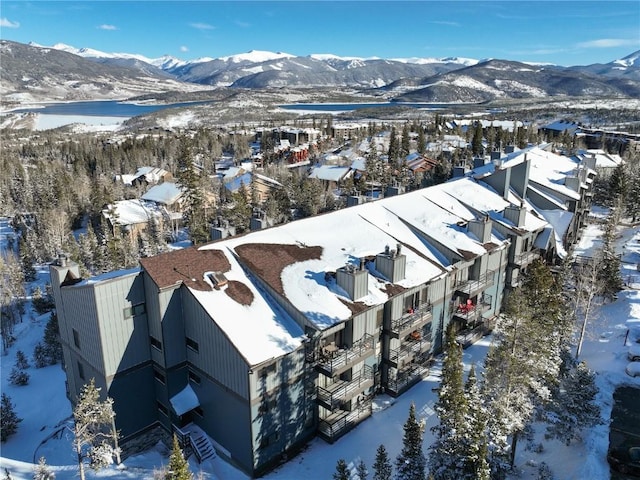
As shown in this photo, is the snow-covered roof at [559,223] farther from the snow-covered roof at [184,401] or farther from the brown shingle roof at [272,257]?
the snow-covered roof at [184,401]

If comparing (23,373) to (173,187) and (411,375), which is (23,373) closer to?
(411,375)

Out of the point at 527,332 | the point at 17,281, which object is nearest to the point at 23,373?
the point at 17,281

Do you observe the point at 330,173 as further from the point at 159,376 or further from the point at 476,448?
the point at 476,448

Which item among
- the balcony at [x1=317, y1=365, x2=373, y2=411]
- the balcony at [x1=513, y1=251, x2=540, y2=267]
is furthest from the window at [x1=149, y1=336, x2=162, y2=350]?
the balcony at [x1=513, y1=251, x2=540, y2=267]

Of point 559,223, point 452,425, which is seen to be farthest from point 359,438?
point 559,223

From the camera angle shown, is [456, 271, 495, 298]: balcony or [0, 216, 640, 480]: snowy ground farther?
[456, 271, 495, 298]: balcony

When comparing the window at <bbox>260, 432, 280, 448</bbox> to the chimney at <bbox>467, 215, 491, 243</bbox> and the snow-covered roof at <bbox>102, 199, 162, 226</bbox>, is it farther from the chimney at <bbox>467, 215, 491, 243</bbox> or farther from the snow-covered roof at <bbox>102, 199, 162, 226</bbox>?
the snow-covered roof at <bbox>102, 199, 162, 226</bbox>

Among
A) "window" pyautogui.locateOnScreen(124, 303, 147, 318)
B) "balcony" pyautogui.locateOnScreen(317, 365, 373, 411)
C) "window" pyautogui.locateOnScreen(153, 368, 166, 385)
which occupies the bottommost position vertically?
"balcony" pyautogui.locateOnScreen(317, 365, 373, 411)
